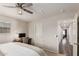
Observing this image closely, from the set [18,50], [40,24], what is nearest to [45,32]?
[40,24]

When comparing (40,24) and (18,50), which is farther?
(40,24)

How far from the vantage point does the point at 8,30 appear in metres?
1.81

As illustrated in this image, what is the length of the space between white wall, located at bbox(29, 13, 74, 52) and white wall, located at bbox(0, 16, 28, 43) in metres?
0.11

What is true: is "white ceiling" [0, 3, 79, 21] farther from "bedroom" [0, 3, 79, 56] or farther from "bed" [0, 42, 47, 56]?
"bed" [0, 42, 47, 56]

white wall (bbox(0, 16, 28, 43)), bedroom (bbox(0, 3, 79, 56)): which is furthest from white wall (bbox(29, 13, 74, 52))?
white wall (bbox(0, 16, 28, 43))

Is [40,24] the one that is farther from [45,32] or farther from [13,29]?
[13,29]

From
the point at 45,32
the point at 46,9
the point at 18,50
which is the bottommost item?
the point at 18,50

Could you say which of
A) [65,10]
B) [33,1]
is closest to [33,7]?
[33,1]

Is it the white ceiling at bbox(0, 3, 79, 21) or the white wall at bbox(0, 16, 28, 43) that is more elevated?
the white ceiling at bbox(0, 3, 79, 21)

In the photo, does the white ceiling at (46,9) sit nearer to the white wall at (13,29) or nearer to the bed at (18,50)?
the white wall at (13,29)

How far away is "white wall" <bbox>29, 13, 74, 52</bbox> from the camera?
181 centimetres

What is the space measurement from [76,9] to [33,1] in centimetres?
65

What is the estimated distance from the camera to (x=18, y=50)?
1755 millimetres

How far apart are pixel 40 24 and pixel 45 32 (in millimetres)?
149
